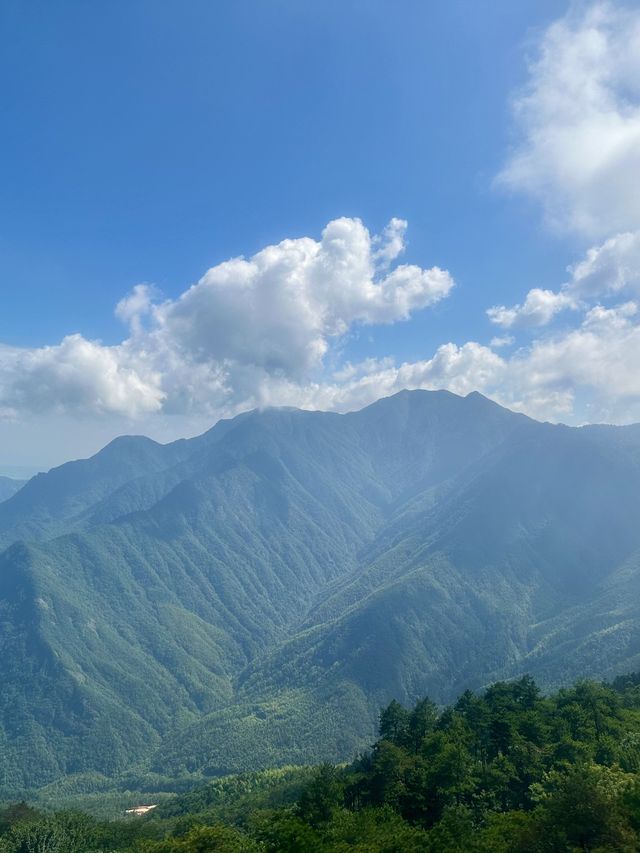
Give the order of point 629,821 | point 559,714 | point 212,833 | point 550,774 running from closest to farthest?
point 629,821 → point 212,833 → point 550,774 → point 559,714

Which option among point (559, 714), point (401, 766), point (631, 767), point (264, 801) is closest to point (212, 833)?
point (401, 766)

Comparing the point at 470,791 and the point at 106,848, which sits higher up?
the point at 470,791

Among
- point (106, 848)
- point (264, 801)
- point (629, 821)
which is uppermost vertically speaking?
point (629, 821)

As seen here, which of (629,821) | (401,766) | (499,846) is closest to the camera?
(629,821)

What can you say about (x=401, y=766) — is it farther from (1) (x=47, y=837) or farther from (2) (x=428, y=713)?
(1) (x=47, y=837)

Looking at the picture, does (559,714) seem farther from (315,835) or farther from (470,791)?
(315,835)

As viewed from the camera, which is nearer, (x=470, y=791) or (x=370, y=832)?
(x=370, y=832)
